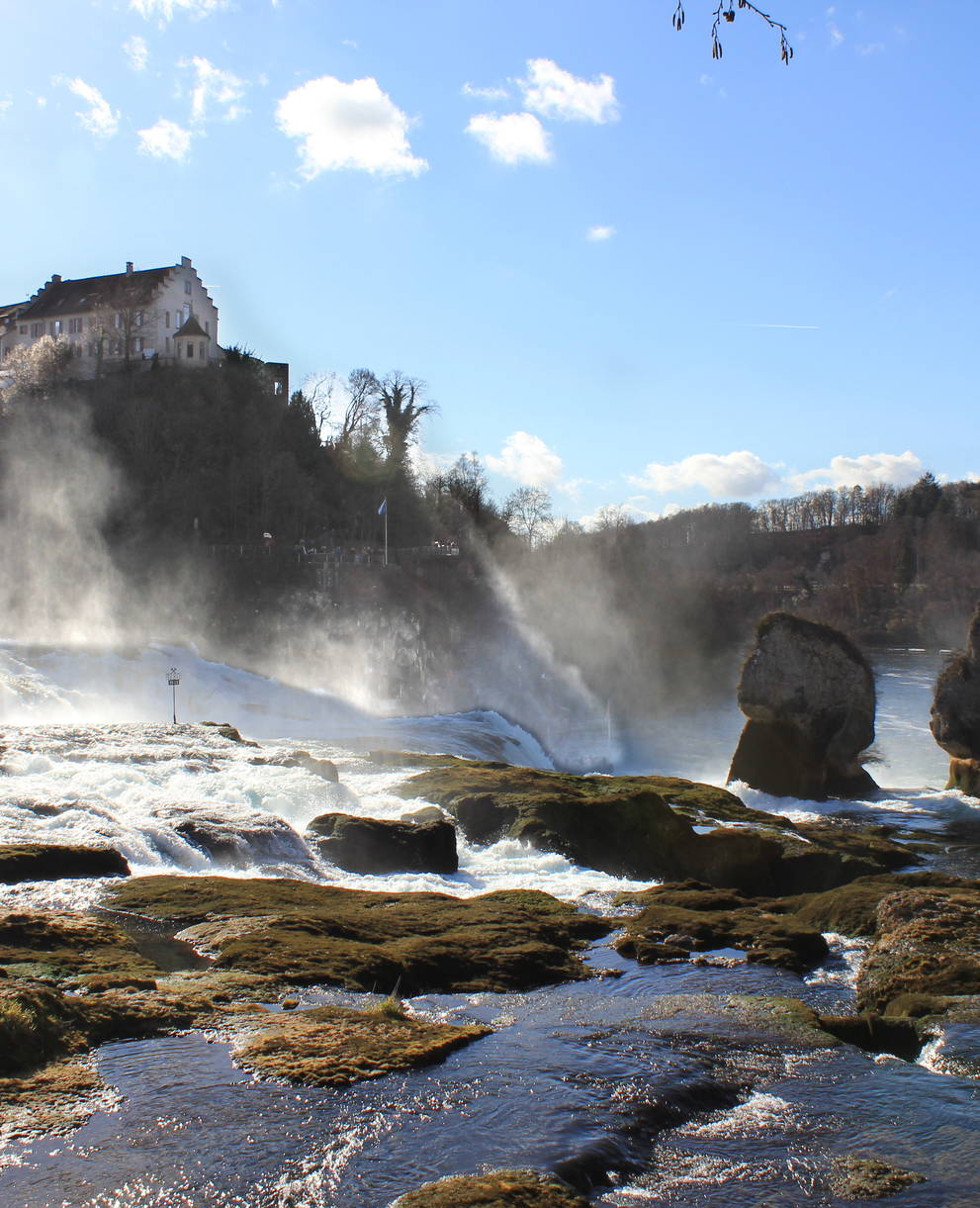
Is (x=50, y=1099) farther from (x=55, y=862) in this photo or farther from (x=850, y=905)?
(x=850, y=905)

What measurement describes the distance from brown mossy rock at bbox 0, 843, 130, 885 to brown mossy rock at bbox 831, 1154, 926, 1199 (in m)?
11.6

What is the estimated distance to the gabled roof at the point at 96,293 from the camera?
8931 centimetres

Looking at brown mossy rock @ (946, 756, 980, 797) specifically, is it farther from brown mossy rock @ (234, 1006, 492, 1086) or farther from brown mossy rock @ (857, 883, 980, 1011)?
brown mossy rock @ (234, 1006, 492, 1086)

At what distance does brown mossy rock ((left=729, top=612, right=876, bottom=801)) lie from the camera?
3588 cm

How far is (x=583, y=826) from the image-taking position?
2148 centimetres

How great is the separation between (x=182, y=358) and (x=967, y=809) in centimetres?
7549

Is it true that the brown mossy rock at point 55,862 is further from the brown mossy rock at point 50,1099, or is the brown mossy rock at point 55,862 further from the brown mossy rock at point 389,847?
the brown mossy rock at point 50,1099

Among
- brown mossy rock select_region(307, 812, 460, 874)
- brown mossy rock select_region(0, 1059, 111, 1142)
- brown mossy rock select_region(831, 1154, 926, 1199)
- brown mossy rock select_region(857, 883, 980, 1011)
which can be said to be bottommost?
brown mossy rock select_region(307, 812, 460, 874)

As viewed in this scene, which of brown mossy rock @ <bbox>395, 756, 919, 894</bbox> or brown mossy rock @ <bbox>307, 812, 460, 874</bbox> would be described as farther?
brown mossy rock @ <bbox>395, 756, 919, 894</bbox>

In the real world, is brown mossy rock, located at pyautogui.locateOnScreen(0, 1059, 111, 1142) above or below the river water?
above

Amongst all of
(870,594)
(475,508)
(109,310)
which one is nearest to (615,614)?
(475,508)

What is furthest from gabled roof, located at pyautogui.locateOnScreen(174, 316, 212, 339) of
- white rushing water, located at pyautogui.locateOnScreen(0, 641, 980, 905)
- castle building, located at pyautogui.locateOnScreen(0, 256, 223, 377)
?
white rushing water, located at pyautogui.locateOnScreen(0, 641, 980, 905)

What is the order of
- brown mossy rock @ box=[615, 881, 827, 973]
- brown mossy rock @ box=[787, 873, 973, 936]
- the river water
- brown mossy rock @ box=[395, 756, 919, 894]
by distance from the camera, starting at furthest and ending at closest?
brown mossy rock @ box=[395, 756, 919, 894] < brown mossy rock @ box=[787, 873, 973, 936] < brown mossy rock @ box=[615, 881, 827, 973] < the river water

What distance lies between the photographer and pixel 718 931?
14.3 metres
